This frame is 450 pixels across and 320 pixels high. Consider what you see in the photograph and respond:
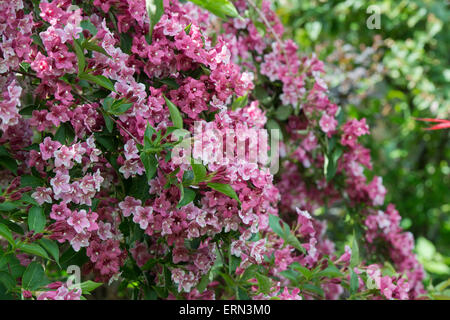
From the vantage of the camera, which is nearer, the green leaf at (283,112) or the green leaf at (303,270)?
the green leaf at (303,270)

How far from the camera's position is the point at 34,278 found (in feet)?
2.93

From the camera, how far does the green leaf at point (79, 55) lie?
0.89 m

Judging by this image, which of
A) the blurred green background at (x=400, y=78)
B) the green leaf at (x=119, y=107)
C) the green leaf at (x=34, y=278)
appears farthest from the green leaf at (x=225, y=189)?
the blurred green background at (x=400, y=78)

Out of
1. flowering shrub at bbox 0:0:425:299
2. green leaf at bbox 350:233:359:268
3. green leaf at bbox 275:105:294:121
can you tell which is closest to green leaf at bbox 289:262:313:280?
flowering shrub at bbox 0:0:425:299

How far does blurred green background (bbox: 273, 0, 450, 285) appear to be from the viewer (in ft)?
8.26

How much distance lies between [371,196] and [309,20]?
1358 mm

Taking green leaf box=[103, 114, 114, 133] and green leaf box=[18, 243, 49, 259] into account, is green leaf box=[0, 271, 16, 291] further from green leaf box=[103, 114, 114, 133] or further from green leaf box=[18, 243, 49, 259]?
green leaf box=[103, 114, 114, 133]

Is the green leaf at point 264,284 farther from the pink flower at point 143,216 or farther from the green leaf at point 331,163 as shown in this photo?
the green leaf at point 331,163

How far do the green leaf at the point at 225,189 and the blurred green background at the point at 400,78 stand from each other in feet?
5.08

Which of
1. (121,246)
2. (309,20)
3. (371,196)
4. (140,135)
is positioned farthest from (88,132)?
(309,20)

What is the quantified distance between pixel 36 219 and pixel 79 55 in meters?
0.30

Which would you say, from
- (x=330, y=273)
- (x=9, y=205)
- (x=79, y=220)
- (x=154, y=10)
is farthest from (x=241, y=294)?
(x=154, y=10)

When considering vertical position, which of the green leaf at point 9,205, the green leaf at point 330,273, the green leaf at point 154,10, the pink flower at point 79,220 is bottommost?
the green leaf at point 330,273
